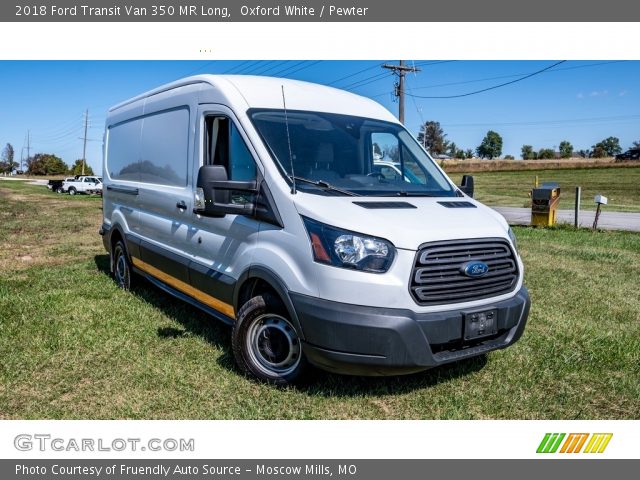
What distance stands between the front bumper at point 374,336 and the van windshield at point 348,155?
0.93 m

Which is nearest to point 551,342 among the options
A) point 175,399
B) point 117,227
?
point 175,399

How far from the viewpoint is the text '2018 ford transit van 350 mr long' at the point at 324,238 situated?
11.2ft

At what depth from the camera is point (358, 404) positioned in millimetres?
3764

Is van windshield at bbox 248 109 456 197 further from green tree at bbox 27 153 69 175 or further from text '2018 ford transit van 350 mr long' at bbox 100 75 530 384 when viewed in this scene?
green tree at bbox 27 153 69 175

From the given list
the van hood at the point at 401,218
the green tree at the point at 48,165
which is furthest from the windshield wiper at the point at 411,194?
the green tree at the point at 48,165

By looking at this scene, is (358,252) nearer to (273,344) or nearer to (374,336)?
(374,336)

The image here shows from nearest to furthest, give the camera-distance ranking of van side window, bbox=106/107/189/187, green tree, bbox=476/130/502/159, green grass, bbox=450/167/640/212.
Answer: van side window, bbox=106/107/189/187
green grass, bbox=450/167/640/212
green tree, bbox=476/130/502/159

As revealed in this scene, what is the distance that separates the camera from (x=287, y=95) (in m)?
4.57

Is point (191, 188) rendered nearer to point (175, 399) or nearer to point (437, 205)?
point (175, 399)

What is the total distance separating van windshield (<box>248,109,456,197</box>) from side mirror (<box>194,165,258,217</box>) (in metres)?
0.35

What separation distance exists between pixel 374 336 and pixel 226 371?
1.49 m

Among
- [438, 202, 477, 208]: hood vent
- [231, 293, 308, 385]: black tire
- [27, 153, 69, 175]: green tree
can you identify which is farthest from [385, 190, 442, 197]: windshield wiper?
[27, 153, 69, 175]: green tree

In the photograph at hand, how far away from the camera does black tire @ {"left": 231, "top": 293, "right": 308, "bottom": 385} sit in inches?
151

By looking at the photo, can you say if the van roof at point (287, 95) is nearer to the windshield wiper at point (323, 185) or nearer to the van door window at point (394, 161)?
the van door window at point (394, 161)
